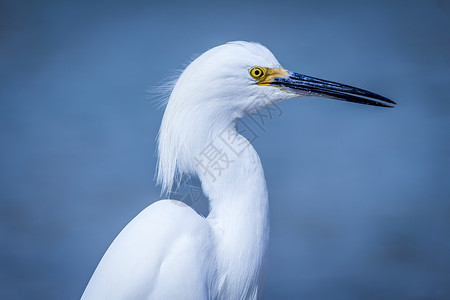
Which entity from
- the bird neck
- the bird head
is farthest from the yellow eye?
the bird neck

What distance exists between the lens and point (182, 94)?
1.59 m

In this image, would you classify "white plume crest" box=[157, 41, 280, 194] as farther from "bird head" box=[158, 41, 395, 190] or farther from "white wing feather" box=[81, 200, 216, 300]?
"white wing feather" box=[81, 200, 216, 300]

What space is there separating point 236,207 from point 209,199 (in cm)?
11

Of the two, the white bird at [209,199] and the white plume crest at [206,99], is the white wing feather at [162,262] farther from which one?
the white plume crest at [206,99]

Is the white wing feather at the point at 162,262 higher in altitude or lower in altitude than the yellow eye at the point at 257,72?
lower

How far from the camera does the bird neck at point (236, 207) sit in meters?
1.59

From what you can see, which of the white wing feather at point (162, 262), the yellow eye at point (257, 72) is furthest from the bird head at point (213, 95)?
the white wing feather at point (162, 262)

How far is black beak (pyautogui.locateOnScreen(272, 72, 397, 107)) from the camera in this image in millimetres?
1675

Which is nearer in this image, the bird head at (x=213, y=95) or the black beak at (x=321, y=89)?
the bird head at (x=213, y=95)

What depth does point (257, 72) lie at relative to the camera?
1.61 metres

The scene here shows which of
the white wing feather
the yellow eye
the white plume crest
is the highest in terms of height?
the yellow eye

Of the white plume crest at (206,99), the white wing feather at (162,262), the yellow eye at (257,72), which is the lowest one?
the white wing feather at (162,262)

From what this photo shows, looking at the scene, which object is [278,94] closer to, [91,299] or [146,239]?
[146,239]

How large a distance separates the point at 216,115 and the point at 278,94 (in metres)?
0.23
